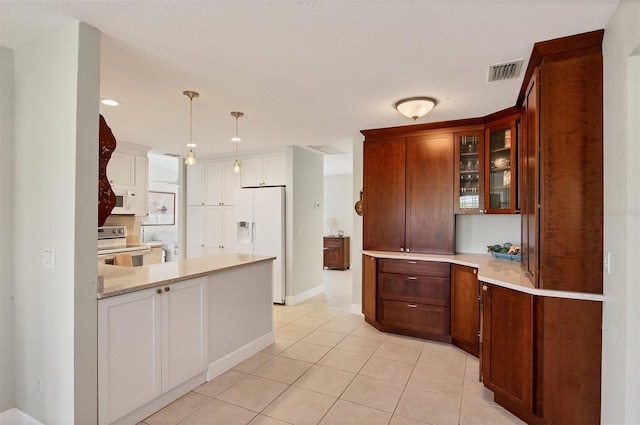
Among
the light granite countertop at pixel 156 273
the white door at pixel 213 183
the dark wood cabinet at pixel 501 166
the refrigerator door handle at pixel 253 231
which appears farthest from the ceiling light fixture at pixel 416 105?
the white door at pixel 213 183

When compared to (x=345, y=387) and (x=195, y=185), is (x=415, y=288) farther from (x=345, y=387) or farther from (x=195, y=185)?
(x=195, y=185)

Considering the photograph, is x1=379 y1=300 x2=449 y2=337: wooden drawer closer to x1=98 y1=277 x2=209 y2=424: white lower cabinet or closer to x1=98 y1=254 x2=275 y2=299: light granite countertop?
x1=98 y1=254 x2=275 y2=299: light granite countertop

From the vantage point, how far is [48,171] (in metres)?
1.97

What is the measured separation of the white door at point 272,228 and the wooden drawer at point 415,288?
179 centimetres

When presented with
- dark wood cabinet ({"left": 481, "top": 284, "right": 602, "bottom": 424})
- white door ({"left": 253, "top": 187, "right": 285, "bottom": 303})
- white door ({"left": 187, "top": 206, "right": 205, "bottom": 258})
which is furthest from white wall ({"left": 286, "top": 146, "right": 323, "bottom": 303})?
dark wood cabinet ({"left": 481, "top": 284, "right": 602, "bottom": 424})

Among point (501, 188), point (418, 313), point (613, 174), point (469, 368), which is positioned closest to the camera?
point (613, 174)

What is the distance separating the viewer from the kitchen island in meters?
2.04

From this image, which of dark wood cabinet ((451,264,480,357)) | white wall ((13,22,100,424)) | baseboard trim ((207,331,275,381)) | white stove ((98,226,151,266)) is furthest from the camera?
white stove ((98,226,151,266))

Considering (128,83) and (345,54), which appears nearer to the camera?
(345,54)

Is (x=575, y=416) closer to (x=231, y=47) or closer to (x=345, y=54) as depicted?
(x=345, y=54)

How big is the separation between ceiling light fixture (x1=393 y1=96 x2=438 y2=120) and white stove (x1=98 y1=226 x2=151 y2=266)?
4306 millimetres

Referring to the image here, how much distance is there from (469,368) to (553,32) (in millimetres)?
2733

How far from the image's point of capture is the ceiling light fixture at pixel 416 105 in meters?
2.99

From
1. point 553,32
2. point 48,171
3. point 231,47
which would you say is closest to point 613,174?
point 553,32
